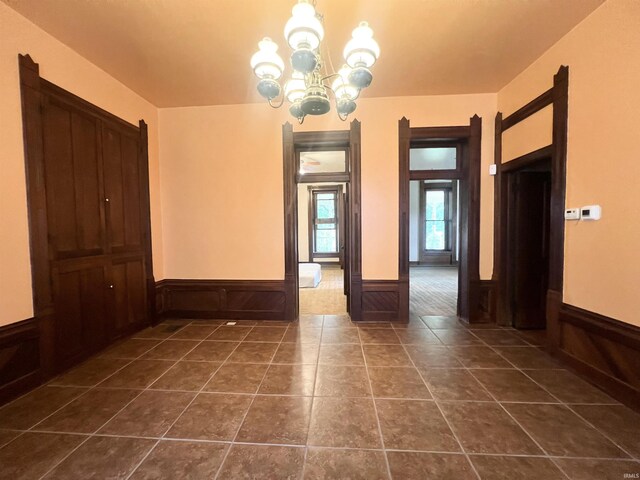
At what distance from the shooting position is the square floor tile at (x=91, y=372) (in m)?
2.41

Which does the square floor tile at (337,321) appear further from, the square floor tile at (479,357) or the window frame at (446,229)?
the window frame at (446,229)

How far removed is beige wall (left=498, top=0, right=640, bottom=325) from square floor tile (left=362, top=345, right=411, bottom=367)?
1.65m

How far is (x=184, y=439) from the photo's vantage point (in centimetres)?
173

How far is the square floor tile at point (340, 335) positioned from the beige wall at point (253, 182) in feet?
2.75

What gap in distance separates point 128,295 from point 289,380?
7.94 ft

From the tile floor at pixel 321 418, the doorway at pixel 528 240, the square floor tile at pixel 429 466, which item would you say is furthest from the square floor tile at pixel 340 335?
the doorway at pixel 528 240

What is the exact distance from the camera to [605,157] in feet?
7.27

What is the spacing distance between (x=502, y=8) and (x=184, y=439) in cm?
398

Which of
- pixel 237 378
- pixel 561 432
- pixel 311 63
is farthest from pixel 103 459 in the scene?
pixel 561 432

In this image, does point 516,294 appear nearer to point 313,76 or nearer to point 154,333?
point 313,76

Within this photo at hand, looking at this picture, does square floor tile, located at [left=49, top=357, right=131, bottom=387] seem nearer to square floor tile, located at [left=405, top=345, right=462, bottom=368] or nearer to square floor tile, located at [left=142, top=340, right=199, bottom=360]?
square floor tile, located at [left=142, top=340, right=199, bottom=360]

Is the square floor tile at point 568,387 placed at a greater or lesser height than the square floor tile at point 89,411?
lesser

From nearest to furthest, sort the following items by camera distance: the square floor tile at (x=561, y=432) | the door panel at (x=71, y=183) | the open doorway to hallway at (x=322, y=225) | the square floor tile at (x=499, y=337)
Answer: the square floor tile at (x=561, y=432), the door panel at (x=71, y=183), the square floor tile at (x=499, y=337), the open doorway to hallway at (x=322, y=225)

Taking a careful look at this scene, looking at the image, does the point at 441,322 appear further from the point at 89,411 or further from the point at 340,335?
the point at 89,411
